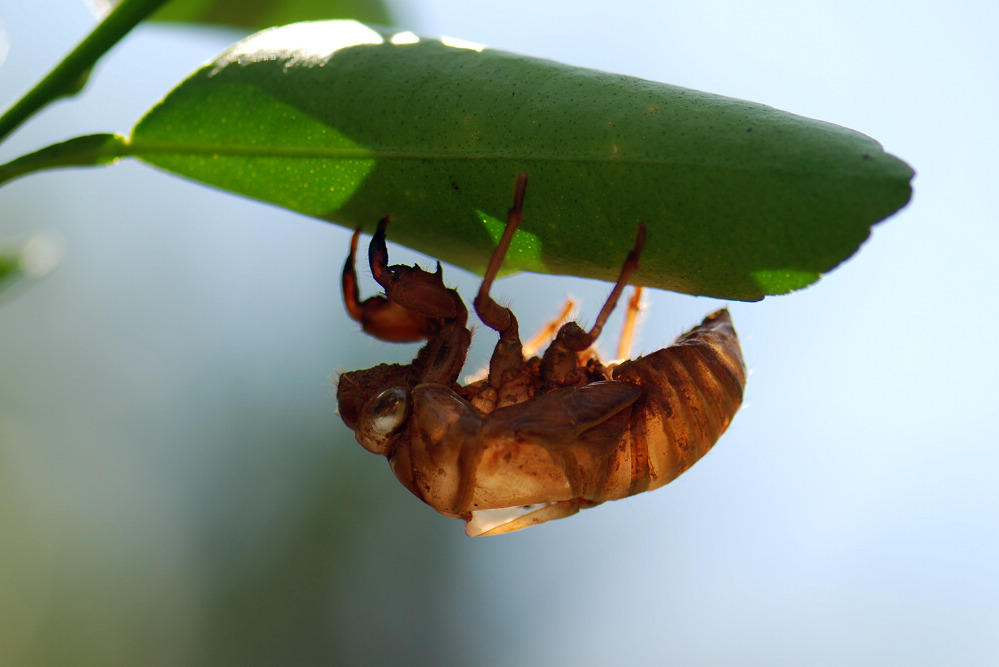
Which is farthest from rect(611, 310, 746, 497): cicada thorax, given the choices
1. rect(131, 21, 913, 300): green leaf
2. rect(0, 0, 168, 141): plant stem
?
rect(0, 0, 168, 141): plant stem

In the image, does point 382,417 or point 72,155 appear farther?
point 382,417

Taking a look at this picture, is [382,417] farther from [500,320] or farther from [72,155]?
[72,155]

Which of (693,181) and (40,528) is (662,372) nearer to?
(693,181)

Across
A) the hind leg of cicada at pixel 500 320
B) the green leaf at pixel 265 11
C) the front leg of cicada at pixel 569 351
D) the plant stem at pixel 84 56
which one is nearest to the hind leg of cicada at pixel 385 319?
the hind leg of cicada at pixel 500 320

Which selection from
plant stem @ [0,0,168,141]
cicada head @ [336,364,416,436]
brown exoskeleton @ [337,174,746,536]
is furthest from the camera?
cicada head @ [336,364,416,436]

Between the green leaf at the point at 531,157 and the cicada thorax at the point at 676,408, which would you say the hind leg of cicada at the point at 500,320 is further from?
the cicada thorax at the point at 676,408

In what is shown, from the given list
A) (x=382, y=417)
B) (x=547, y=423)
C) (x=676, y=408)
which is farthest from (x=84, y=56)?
(x=676, y=408)

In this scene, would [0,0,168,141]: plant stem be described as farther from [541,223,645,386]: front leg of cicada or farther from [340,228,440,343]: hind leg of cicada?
[541,223,645,386]: front leg of cicada

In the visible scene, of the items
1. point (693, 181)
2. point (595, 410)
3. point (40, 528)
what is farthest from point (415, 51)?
point (40, 528)
